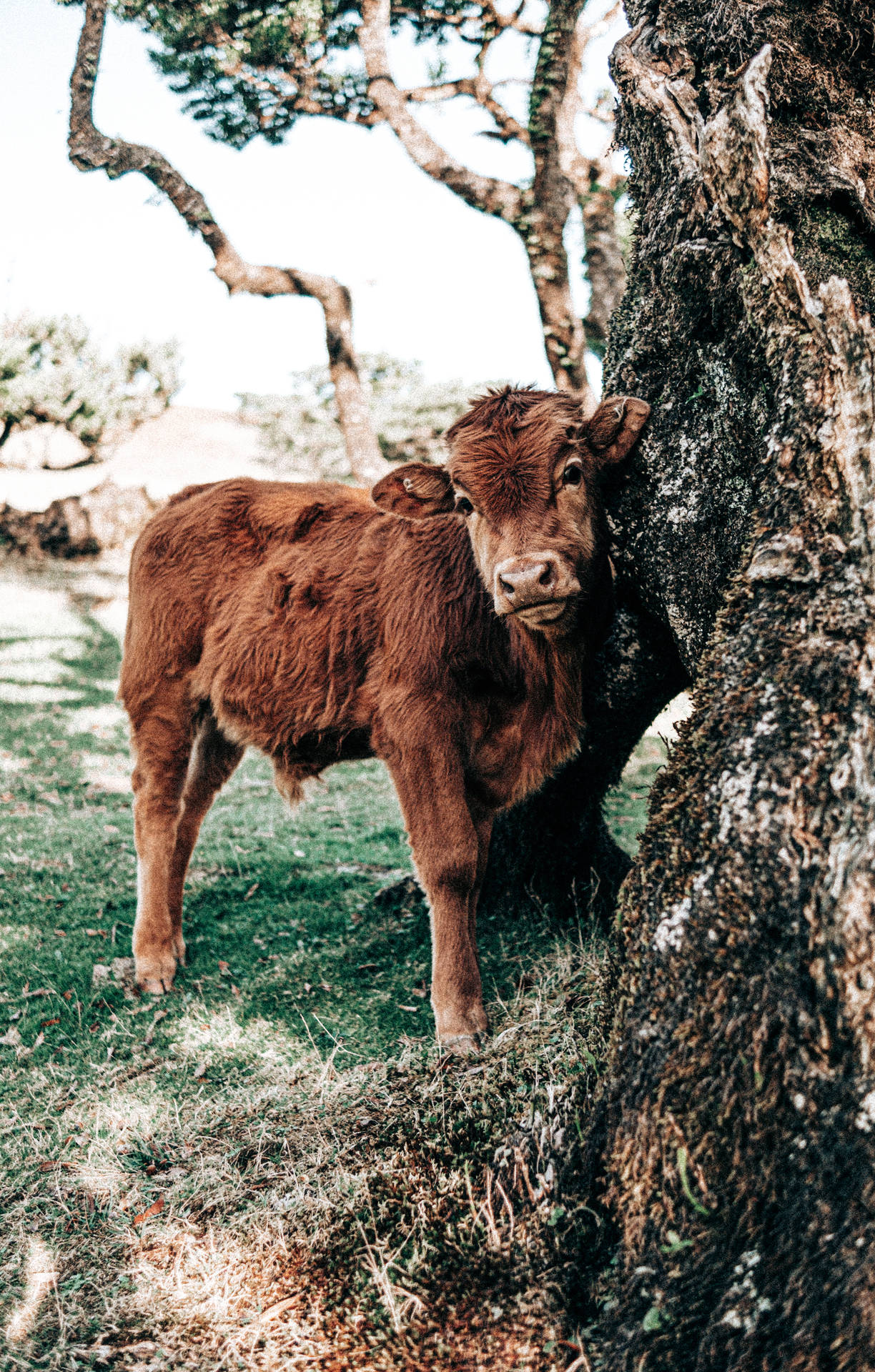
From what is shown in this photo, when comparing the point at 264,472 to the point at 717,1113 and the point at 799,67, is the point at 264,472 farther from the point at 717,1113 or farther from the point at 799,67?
the point at 717,1113

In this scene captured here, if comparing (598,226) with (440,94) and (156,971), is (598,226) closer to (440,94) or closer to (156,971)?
(440,94)

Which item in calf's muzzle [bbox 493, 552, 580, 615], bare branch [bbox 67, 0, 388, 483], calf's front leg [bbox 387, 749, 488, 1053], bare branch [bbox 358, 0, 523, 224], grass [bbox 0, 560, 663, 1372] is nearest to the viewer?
grass [bbox 0, 560, 663, 1372]

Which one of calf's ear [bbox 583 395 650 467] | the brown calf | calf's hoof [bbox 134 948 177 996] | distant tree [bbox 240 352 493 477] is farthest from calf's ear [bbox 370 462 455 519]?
distant tree [bbox 240 352 493 477]

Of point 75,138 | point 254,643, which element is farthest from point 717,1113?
point 75,138

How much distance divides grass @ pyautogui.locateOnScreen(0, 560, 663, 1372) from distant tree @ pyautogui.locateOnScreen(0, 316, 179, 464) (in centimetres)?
1627

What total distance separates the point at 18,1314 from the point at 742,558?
2.87 metres

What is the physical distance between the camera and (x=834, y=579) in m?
2.45

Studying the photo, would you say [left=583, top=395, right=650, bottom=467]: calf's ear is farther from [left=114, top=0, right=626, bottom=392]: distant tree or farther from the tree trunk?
[left=114, top=0, right=626, bottom=392]: distant tree

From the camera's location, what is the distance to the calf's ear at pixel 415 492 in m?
4.39

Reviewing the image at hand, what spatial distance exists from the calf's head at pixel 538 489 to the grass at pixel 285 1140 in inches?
57.0

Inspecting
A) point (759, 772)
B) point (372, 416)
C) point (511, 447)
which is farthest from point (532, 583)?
point (372, 416)

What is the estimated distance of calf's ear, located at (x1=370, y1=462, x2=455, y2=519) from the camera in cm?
439

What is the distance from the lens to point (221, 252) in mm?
10867

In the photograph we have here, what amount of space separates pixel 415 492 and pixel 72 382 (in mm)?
18668
